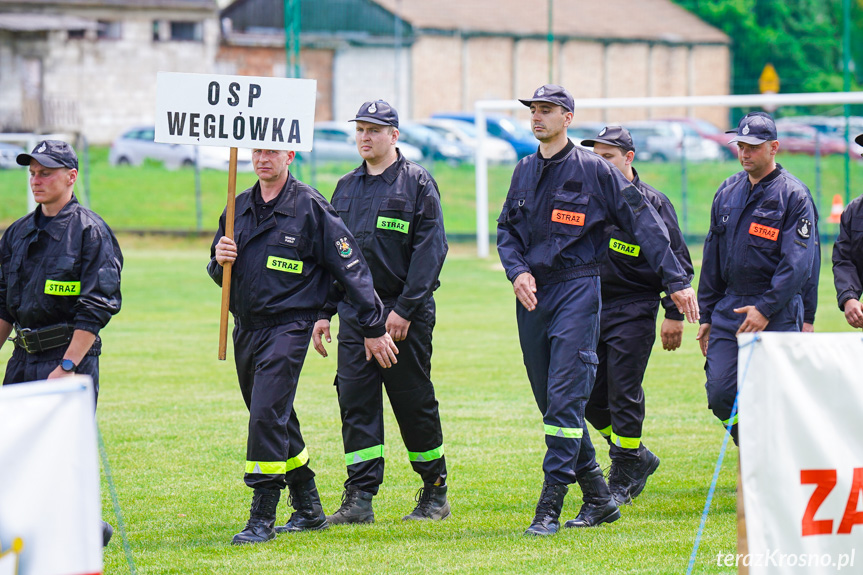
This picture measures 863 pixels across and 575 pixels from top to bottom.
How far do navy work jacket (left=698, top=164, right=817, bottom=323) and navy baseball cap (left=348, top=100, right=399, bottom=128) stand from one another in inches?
77.7

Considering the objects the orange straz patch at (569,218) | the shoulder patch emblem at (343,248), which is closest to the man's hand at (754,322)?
the orange straz patch at (569,218)

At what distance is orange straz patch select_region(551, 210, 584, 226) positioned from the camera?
6.66 metres

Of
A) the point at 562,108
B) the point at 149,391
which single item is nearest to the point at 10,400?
the point at 562,108

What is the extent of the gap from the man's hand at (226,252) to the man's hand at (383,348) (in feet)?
2.81

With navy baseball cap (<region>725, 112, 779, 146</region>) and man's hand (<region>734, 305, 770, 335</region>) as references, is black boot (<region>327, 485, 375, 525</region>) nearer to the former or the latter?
man's hand (<region>734, 305, 770, 335</region>)

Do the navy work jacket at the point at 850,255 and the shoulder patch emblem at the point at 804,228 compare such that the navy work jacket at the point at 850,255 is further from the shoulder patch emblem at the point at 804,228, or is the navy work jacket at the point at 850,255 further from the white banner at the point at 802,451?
the white banner at the point at 802,451

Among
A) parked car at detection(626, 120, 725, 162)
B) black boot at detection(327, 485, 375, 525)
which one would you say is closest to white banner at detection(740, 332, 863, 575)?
black boot at detection(327, 485, 375, 525)

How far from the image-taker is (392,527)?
22.2 ft

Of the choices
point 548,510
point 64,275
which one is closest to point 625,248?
point 548,510

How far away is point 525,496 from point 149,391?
507 cm

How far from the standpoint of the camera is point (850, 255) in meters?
7.58

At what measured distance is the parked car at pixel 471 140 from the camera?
3284 cm

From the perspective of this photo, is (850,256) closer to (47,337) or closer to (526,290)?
(526,290)

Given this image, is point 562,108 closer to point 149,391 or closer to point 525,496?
point 525,496
